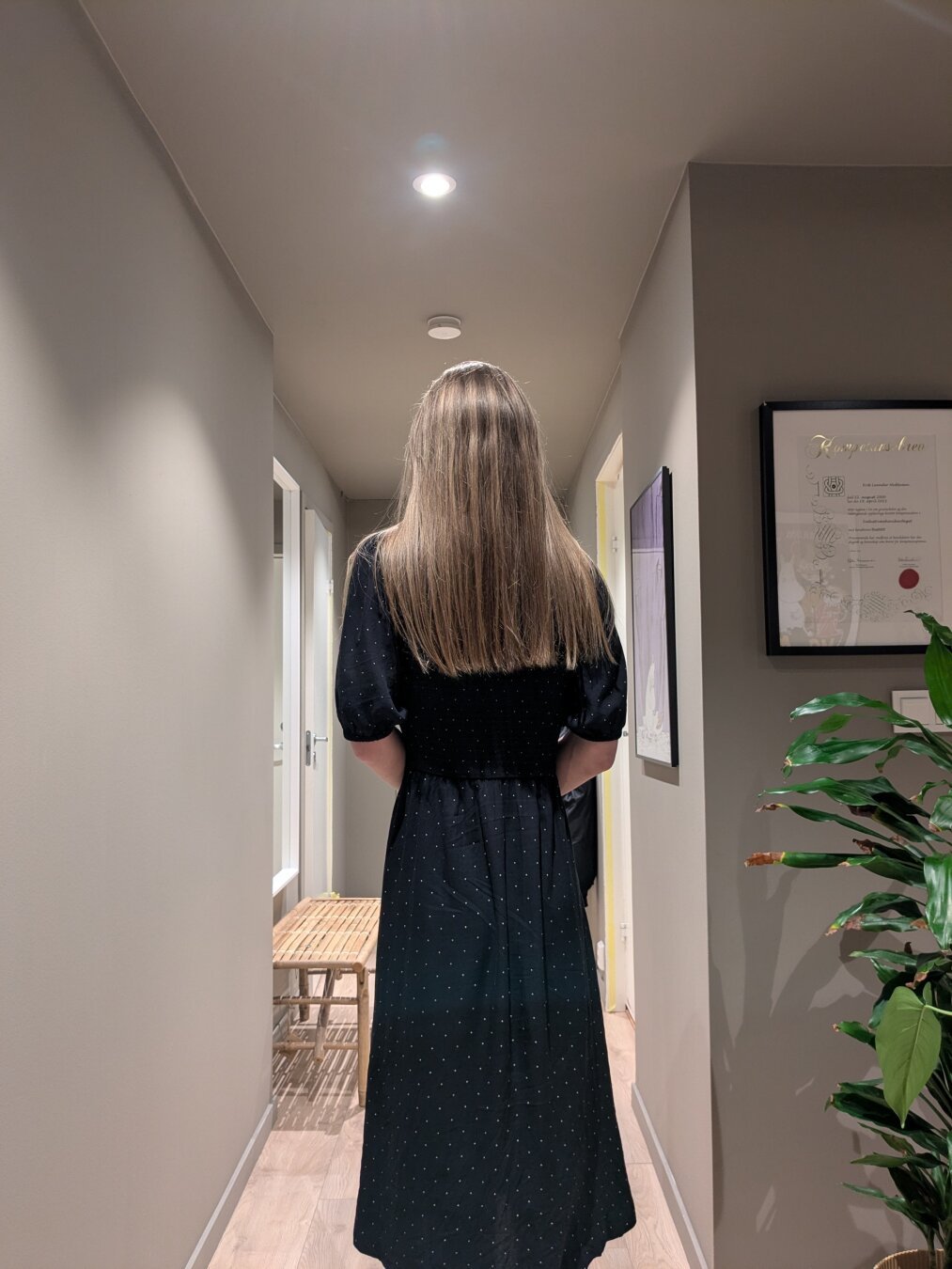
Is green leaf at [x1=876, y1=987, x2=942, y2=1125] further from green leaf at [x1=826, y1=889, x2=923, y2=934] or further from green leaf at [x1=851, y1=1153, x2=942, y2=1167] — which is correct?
green leaf at [x1=851, y1=1153, x2=942, y2=1167]

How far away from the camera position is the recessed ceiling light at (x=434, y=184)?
6.75ft

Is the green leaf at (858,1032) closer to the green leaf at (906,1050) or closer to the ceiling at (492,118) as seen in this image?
the green leaf at (906,1050)

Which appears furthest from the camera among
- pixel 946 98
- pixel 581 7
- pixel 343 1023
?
pixel 343 1023

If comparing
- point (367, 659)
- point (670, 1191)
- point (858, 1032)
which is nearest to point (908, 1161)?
point (858, 1032)

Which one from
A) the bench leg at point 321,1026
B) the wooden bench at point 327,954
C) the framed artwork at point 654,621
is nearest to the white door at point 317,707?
the wooden bench at point 327,954

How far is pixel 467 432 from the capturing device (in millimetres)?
1376

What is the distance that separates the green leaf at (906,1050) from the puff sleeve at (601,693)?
20.3 inches

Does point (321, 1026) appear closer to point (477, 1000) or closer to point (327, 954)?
point (327, 954)

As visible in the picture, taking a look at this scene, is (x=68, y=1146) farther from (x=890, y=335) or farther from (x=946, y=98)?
(x=946, y=98)

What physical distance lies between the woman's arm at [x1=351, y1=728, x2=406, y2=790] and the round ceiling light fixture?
1727 millimetres

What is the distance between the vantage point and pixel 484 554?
1.33m

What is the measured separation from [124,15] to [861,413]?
149 centimetres

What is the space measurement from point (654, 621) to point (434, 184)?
3.65 ft

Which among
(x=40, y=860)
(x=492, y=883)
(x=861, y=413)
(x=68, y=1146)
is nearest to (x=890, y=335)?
(x=861, y=413)
